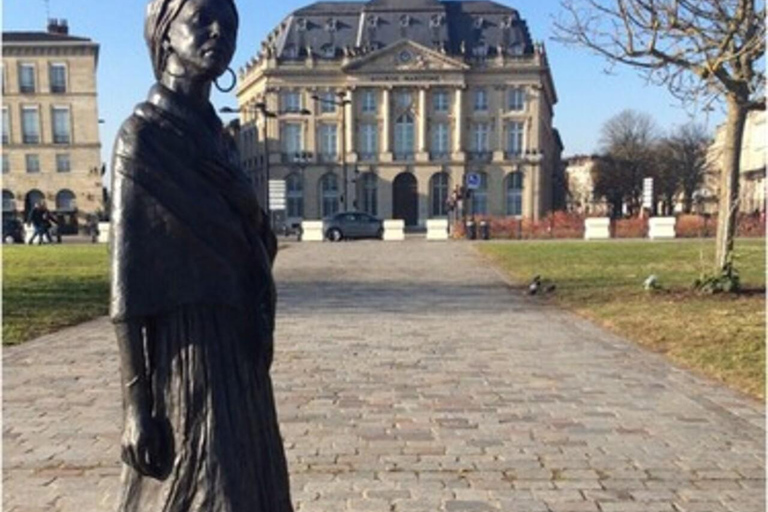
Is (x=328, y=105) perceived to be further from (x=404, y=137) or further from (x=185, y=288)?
(x=185, y=288)

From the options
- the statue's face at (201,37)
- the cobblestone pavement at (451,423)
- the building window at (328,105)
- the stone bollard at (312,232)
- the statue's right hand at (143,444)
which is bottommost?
the cobblestone pavement at (451,423)

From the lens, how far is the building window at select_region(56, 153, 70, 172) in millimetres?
67875

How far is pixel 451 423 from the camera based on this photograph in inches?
236

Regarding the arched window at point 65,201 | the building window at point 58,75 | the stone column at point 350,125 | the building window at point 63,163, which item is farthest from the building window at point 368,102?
the arched window at point 65,201

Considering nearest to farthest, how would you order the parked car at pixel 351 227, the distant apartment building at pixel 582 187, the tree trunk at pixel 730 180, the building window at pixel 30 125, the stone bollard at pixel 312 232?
the tree trunk at pixel 730 180, the parked car at pixel 351 227, the stone bollard at pixel 312 232, the building window at pixel 30 125, the distant apartment building at pixel 582 187

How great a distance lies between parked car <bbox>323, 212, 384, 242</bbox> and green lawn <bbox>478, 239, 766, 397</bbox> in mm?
16115

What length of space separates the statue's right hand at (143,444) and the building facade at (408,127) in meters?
74.4

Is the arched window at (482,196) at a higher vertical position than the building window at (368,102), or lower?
lower

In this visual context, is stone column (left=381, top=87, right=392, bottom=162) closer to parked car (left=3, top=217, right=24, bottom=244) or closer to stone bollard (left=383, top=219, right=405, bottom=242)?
stone bollard (left=383, top=219, right=405, bottom=242)

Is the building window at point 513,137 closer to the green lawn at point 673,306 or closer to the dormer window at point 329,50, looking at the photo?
the dormer window at point 329,50

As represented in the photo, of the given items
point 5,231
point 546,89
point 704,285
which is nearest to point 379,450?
point 704,285

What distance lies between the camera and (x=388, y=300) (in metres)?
14.3

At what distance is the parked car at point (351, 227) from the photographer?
127ft

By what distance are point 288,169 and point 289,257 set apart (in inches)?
2115
